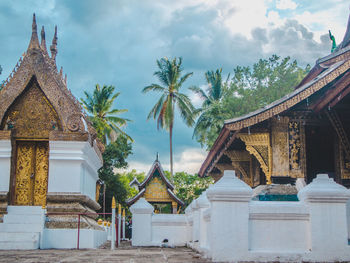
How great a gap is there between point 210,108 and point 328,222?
96.1 feet

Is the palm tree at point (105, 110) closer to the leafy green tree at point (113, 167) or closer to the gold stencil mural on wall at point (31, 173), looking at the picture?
the leafy green tree at point (113, 167)

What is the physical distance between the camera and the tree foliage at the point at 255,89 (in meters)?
31.9

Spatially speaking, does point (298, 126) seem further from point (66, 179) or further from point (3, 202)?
point (3, 202)

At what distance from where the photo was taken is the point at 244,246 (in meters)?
5.61

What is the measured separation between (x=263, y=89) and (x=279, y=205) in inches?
1077

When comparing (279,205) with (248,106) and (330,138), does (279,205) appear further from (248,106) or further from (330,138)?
(248,106)

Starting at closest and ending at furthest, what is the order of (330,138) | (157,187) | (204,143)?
(330,138) < (157,187) < (204,143)

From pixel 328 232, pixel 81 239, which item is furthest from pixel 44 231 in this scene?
pixel 328 232

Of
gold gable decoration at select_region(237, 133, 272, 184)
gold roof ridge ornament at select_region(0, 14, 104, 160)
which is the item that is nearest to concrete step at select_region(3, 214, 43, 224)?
gold roof ridge ornament at select_region(0, 14, 104, 160)

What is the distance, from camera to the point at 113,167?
36281 mm

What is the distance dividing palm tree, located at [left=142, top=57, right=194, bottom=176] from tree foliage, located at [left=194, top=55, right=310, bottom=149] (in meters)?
3.32

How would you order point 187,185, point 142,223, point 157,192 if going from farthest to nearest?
1. point 187,185
2. point 157,192
3. point 142,223

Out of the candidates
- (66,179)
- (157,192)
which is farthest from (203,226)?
(157,192)

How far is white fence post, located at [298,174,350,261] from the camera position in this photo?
573 cm
